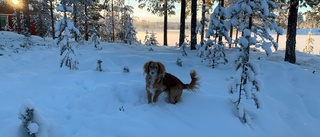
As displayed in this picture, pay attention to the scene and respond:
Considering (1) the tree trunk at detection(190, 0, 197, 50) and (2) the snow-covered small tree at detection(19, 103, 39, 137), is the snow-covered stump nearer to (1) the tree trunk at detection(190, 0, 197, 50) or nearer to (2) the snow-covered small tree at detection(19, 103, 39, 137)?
(2) the snow-covered small tree at detection(19, 103, 39, 137)

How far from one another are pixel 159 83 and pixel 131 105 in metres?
0.92

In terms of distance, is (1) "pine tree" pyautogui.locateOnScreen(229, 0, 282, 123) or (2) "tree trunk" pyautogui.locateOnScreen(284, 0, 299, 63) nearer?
(1) "pine tree" pyautogui.locateOnScreen(229, 0, 282, 123)

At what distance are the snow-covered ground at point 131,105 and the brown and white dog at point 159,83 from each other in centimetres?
27

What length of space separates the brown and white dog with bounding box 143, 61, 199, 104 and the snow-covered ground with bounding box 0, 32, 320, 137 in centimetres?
27

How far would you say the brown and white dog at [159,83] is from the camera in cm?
696

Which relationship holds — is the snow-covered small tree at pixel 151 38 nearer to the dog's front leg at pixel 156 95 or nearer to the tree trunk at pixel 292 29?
the tree trunk at pixel 292 29

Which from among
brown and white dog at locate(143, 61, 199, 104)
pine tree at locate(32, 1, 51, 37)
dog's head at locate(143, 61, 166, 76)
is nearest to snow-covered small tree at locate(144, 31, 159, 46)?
pine tree at locate(32, 1, 51, 37)

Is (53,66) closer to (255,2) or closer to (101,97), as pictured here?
(101,97)

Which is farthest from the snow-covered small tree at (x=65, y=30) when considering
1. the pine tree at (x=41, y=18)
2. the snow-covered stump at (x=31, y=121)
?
the pine tree at (x=41, y=18)

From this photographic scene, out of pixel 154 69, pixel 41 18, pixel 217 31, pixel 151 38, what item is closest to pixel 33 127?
pixel 154 69

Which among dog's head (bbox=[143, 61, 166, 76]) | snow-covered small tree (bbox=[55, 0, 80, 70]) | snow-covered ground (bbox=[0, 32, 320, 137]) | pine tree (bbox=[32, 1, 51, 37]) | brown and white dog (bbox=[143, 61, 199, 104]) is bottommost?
snow-covered ground (bbox=[0, 32, 320, 137])

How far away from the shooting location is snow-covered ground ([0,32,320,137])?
591cm

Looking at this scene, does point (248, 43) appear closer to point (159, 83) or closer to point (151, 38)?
point (159, 83)

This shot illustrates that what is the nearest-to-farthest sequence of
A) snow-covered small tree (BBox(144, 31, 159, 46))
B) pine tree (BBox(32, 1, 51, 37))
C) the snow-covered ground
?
the snow-covered ground → snow-covered small tree (BBox(144, 31, 159, 46)) → pine tree (BBox(32, 1, 51, 37))
